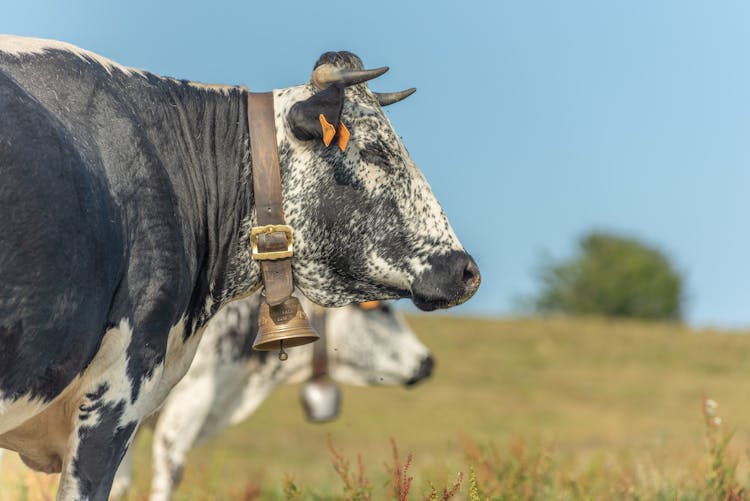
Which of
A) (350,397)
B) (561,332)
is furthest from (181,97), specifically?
(561,332)

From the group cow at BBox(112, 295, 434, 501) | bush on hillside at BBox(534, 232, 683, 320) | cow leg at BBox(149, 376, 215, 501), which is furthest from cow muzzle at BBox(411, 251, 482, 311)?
bush on hillside at BBox(534, 232, 683, 320)

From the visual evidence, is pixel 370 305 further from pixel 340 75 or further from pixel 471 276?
pixel 340 75

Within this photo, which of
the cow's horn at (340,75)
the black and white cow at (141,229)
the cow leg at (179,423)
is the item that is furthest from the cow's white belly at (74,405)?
the cow leg at (179,423)

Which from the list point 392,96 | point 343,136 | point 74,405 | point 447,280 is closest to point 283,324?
point 447,280

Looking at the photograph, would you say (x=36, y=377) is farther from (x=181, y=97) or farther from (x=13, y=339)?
(x=181, y=97)

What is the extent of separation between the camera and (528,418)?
2536 centimetres

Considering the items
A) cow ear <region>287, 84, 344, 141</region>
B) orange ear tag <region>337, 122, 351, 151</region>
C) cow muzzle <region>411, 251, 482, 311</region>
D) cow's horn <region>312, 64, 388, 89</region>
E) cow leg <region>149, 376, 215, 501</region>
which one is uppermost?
cow's horn <region>312, 64, 388, 89</region>

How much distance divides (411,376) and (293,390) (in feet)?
60.0

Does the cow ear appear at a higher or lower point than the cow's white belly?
higher

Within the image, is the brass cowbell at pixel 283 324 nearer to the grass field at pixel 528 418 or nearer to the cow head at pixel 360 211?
the cow head at pixel 360 211

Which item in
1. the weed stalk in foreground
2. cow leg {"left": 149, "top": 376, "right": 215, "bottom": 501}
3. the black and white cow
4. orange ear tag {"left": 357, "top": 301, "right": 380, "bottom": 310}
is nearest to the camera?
the black and white cow

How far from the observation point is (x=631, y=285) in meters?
69.9

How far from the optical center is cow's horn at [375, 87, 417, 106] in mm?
4352

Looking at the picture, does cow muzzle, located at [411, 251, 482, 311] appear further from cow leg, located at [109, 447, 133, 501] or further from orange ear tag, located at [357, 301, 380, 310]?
orange ear tag, located at [357, 301, 380, 310]
